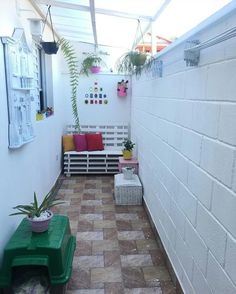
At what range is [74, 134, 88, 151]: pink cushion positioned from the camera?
466 centimetres

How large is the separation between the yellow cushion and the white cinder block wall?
2.45 meters

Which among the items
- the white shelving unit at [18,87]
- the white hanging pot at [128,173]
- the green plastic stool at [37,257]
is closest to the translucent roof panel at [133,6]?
the white shelving unit at [18,87]

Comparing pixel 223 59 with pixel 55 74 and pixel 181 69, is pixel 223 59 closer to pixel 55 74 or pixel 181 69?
pixel 181 69

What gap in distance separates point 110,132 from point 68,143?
32.4 inches

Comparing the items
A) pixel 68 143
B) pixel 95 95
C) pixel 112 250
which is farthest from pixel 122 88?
pixel 112 250

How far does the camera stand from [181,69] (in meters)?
1.92

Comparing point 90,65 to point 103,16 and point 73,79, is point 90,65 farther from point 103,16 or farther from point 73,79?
point 103,16

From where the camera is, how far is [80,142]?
468 cm

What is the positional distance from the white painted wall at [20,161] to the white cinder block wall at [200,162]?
1.28 metres

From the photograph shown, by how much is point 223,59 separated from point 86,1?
1994 mm

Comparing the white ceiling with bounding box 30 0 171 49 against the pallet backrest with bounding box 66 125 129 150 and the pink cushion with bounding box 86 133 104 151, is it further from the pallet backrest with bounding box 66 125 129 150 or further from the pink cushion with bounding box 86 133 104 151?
the pink cushion with bounding box 86 133 104 151

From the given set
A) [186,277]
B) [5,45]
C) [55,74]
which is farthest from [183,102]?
[55,74]

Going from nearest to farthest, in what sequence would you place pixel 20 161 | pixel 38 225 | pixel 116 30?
pixel 38 225 → pixel 20 161 → pixel 116 30

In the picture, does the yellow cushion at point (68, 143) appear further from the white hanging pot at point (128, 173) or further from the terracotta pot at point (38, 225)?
the terracotta pot at point (38, 225)
